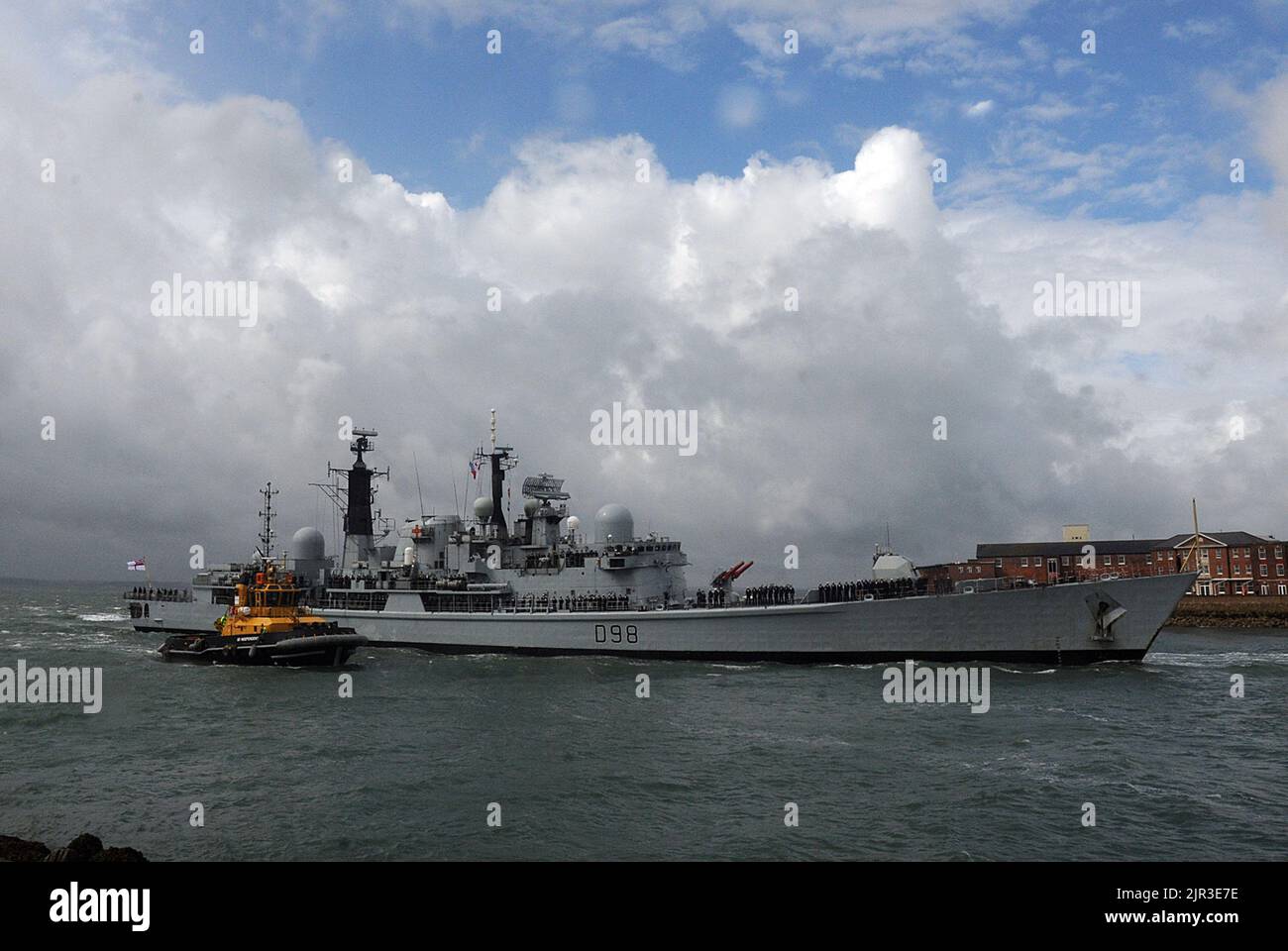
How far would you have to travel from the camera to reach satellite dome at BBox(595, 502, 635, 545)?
4918 cm

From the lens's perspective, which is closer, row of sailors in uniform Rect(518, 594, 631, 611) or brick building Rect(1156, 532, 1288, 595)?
row of sailors in uniform Rect(518, 594, 631, 611)

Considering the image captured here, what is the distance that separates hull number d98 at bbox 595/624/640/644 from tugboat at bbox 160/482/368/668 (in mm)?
12993

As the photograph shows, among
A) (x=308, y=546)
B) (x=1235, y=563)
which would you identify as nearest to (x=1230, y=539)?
(x=1235, y=563)

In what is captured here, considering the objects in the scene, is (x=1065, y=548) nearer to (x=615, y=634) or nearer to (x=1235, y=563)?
(x=1235, y=563)

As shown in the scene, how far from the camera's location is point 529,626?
4703 cm

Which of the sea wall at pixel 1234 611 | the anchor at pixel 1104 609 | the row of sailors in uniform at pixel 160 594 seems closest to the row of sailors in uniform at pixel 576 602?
the anchor at pixel 1104 609

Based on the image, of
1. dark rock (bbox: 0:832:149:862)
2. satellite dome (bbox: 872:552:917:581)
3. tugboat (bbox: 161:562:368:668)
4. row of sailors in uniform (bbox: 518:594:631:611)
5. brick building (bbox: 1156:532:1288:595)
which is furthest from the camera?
brick building (bbox: 1156:532:1288:595)

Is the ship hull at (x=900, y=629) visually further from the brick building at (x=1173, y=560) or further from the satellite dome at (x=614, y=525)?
the brick building at (x=1173, y=560)

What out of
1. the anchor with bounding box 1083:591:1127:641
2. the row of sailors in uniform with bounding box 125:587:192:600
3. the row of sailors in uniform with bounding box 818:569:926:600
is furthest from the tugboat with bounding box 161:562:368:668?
the anchor with bounding box 1083:591:1127:641

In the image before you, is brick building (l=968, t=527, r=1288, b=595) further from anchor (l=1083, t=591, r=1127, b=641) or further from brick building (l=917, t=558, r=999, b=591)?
anchor (l=1083, t=591, r=1127, b=641)

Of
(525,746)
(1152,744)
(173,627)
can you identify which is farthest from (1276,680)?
(173,627)

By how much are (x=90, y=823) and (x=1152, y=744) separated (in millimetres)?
28295

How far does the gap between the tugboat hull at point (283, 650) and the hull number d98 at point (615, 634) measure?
12992 millimetres
